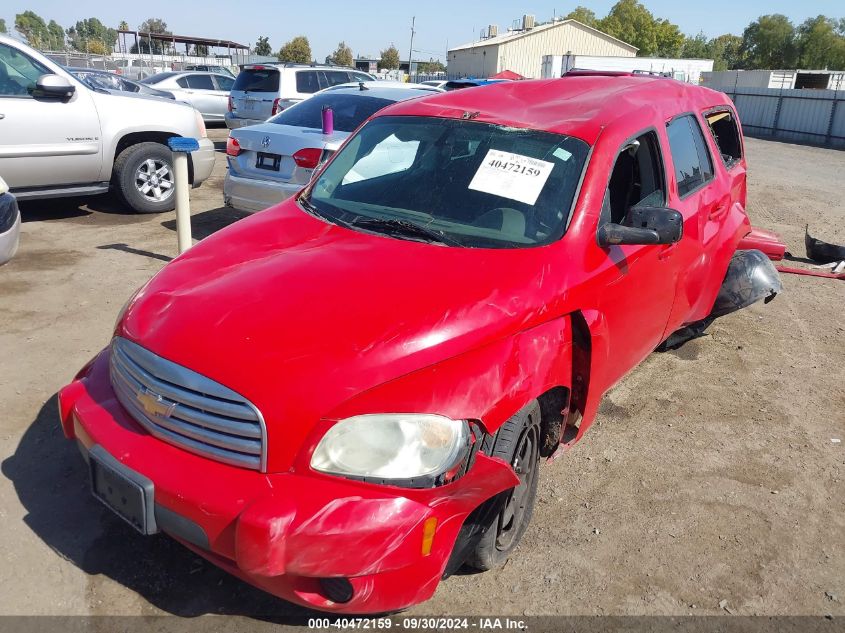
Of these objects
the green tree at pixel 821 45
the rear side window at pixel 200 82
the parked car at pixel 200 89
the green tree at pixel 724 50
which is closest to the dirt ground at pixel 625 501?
the parked car at pixel 200 89

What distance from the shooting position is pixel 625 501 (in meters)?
3.39

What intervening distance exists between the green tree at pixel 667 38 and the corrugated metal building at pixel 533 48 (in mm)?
17397

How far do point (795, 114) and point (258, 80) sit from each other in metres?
19.6

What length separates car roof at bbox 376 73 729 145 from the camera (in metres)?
3.40

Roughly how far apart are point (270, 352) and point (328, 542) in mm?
640

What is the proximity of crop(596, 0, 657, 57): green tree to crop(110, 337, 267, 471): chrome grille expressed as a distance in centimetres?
8967

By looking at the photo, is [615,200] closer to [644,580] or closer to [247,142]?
[644,580]

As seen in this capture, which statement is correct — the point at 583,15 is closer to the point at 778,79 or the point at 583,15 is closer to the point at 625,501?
the point at 778,79

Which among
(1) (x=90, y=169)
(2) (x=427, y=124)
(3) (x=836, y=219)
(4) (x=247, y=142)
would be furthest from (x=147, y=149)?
(3) (x=836, y=219)

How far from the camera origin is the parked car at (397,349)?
2209 millimetres

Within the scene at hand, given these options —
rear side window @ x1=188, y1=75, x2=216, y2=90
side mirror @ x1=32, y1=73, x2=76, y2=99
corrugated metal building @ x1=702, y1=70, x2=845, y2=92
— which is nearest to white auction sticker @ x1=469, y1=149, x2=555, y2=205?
side mirror @ x1=32, y1=73, x2=76, y2=99

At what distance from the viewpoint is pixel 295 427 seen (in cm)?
221

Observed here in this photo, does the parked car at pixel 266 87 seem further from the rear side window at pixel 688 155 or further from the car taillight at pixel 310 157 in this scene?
the rear side window at pixel 688 155

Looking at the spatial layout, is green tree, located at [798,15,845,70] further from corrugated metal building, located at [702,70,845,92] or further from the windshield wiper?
the windshield wiper
